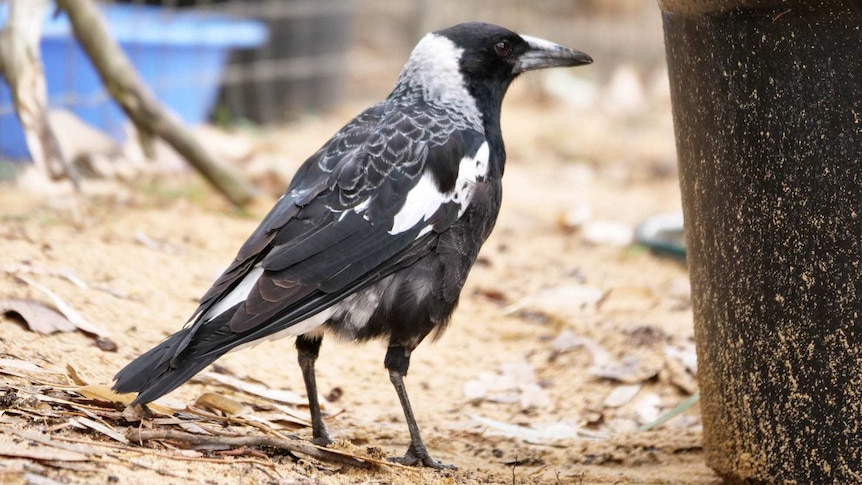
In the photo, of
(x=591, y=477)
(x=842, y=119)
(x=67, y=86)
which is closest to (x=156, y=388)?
(x=591, y=477)

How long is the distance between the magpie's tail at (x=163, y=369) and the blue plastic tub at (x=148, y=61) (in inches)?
137

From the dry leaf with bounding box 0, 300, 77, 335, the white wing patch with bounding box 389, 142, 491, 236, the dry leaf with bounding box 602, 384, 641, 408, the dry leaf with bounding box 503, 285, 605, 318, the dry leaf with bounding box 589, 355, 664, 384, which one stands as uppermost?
the white wing patch with bounding box 389, 142, 491, 236

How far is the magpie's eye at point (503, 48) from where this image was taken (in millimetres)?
3273

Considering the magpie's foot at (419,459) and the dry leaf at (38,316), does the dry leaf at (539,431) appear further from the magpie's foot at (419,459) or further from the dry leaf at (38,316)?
the dry leaf at (38,316)

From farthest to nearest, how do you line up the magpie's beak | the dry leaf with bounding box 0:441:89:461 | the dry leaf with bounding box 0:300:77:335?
the magpie's beak → the dry leaf with bounding box 0:300:77:335 → the dry leaf with bounding box 0:441:89:461

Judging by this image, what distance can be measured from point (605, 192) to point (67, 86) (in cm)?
336

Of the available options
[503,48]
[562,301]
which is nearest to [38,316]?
[503,48]

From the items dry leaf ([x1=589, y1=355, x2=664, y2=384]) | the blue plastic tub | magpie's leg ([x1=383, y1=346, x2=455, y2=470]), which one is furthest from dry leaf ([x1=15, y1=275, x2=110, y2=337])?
the blue plastic tub

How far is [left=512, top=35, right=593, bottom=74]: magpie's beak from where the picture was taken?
3326 millimetres

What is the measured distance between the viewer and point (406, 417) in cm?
277

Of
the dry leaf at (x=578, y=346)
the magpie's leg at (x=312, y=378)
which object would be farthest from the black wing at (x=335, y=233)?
the dry leaf at (x=578, y=346)

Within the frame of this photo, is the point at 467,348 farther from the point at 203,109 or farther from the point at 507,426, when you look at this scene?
the point at 203,109

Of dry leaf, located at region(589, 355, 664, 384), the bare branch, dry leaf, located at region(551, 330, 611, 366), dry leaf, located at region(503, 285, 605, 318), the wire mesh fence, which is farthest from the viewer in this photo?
the wire mesh fence

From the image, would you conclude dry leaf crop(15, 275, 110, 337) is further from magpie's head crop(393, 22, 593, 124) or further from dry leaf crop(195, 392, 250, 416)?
magpie's head crop(393, 22, 593, 124)
